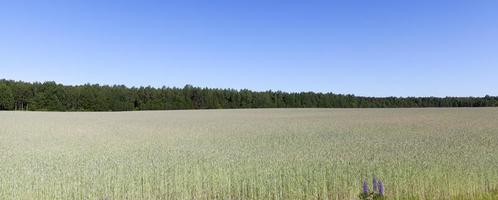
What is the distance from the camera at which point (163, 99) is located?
10500cm

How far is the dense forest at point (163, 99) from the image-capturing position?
306 ft

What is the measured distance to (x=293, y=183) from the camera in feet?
→ 36.4

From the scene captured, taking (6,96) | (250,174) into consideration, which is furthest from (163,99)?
(250,174)

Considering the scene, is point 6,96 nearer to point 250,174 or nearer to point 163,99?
point 163,99

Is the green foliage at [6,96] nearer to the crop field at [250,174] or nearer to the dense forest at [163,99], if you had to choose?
the dense forest at [163,99]

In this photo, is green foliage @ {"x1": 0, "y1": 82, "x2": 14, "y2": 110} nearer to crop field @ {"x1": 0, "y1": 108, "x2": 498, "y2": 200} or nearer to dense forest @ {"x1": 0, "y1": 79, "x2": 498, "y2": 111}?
dense forest @ {"x1": 0, "y1": 79, "x2": 498, "y2": 111}

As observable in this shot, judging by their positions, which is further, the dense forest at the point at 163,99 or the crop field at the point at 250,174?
the dense forest at the point at 163,99

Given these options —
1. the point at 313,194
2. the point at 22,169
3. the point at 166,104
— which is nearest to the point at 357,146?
the point at 313,194

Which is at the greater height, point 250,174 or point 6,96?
point 6,96

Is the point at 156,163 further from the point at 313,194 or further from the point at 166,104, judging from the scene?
the point at 166,104

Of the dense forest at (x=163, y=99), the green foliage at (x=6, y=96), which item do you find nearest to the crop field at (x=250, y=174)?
the dense forest at (x=163, y=99)

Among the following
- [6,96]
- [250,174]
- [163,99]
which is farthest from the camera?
[163,99]

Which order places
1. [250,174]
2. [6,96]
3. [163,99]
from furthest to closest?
[163,99], [6,96], [250,174]

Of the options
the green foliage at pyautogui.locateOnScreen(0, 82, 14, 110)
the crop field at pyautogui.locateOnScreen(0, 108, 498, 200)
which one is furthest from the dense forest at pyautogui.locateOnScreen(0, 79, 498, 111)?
the crop field at pyautogui.locateOnScreen(0, 108, 498, 200)
